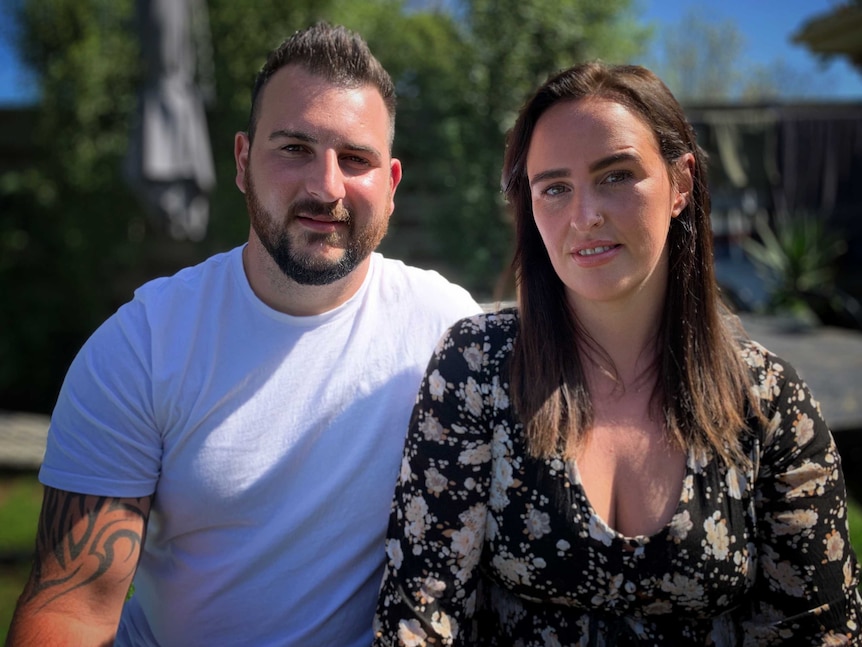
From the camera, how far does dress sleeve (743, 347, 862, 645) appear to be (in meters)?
1.60

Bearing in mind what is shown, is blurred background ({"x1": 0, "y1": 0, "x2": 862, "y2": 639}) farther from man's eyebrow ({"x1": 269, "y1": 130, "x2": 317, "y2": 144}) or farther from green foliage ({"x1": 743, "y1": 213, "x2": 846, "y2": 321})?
man's eyebrow ({"x1": 269, "y1": 130, "x2": 317, "y2": 144})

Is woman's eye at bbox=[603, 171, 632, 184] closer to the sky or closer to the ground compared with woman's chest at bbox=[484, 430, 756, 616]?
closer to the sky

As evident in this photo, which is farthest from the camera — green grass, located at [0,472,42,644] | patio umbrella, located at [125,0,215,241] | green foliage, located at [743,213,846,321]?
green foliage, located at [743,213,846,321]

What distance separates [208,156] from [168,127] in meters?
0.35

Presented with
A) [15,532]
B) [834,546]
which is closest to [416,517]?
[834,546]

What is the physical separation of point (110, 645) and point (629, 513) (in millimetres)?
1104

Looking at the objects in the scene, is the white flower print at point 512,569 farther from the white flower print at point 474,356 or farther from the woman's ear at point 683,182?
the woman's ear at point 683,182

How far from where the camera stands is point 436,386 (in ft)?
5.54

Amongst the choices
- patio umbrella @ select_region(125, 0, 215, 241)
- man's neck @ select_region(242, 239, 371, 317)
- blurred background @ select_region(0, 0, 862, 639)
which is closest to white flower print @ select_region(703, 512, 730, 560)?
man's neck @ select_region(242, 239, 371, 317)

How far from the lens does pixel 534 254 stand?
186 cm

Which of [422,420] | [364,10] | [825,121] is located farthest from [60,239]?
[825,121]

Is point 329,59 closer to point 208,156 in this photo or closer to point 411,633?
point 411,633

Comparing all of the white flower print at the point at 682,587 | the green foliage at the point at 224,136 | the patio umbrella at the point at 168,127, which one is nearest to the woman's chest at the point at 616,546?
the white flower print at the point at 682,587

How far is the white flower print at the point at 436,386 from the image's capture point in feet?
5.49
